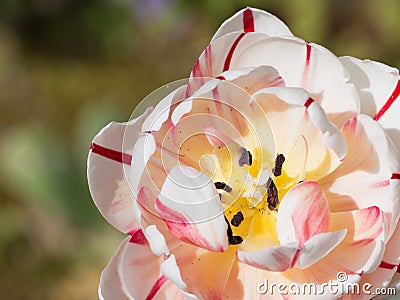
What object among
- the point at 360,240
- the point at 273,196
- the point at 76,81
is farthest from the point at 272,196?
the point at 76,81

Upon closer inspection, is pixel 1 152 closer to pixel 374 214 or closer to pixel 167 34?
pixel 167 34

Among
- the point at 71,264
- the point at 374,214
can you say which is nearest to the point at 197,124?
the point at 374,214

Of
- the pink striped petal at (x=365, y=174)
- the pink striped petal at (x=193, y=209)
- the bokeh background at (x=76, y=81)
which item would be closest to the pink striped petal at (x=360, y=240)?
the pink striped petal at (x=365, y=174)

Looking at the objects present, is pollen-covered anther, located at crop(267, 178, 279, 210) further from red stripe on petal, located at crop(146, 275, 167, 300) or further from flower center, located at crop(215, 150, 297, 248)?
red stripe on petal, located at crop(146, 275, 167, 300)

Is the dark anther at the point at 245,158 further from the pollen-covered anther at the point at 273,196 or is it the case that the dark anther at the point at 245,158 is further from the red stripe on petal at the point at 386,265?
the red stripe on petal at the point at 386,265

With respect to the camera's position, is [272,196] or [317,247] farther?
[272,196]

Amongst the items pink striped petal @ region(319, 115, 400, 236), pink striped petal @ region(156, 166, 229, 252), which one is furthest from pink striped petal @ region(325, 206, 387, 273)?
pink striped petal @ region(156, 166, 229, 252)

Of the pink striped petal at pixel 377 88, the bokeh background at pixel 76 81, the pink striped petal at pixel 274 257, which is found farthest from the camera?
the bokeh background at pixel 76 81

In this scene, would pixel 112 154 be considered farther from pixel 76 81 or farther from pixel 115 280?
pixel 76 81
